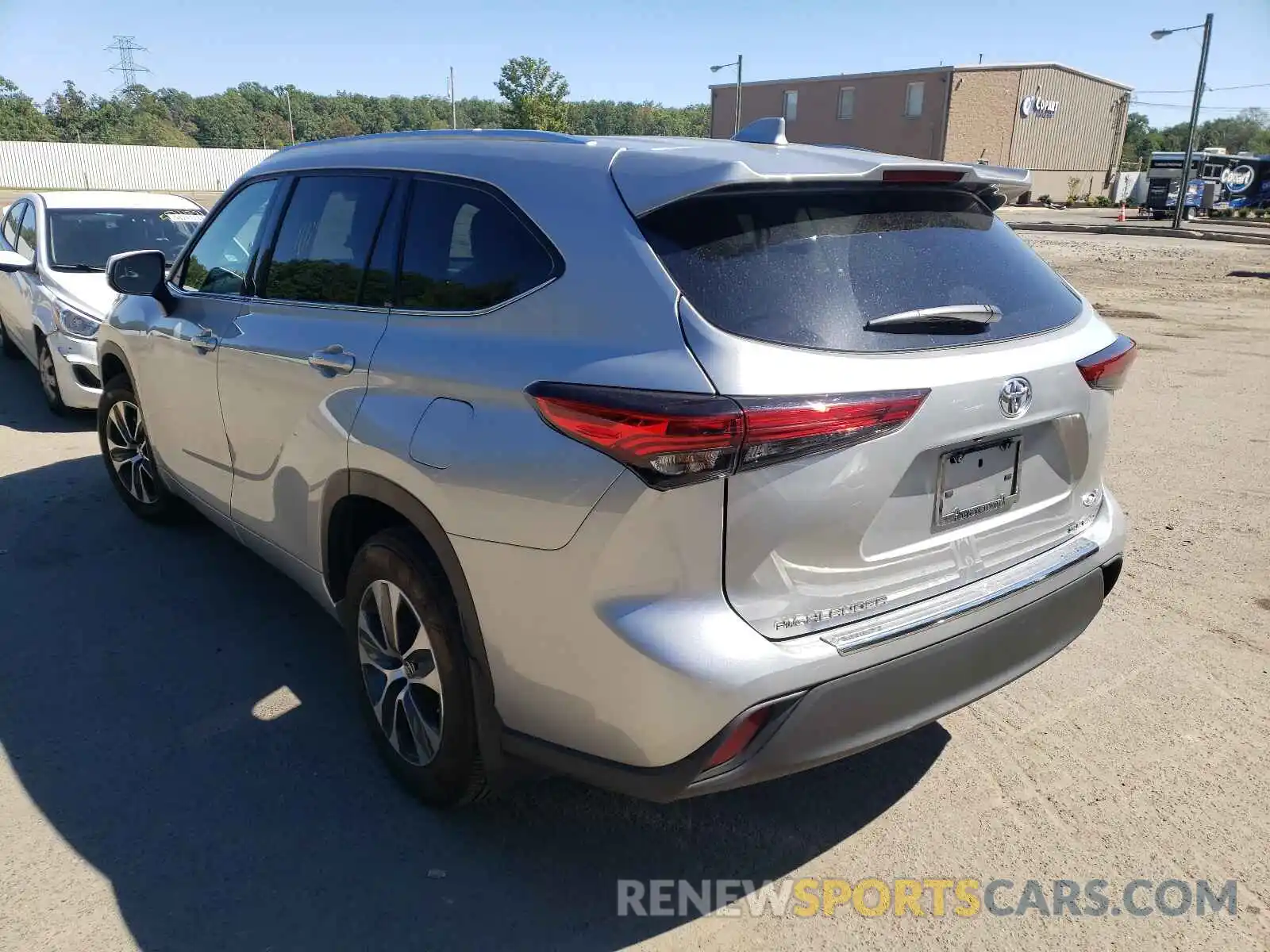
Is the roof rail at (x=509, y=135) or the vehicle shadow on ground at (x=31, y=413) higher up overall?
the roof rail at (x=509, y=135)

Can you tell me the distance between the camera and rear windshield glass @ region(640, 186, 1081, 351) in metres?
2.13

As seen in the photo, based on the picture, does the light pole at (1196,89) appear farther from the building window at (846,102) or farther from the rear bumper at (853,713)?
the rear bumper at (853,713)

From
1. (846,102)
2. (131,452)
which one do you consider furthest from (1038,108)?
(131,452)

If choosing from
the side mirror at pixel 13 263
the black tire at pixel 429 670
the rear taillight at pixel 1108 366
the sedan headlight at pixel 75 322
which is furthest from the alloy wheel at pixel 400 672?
the side mirror at pixel 13 263

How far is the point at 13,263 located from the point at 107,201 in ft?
4.50

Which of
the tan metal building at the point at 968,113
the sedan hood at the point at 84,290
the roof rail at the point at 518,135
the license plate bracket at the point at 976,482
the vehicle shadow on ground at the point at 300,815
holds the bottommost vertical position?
the vehicle shadow on ground at the point at 300,815

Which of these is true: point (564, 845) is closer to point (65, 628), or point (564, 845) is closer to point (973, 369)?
point (973, 369)

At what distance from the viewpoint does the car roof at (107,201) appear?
26.5ft

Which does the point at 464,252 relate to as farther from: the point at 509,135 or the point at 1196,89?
the point at 1196,89

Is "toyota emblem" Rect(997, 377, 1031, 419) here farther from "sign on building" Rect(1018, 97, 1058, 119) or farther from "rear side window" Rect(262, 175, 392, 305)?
"sign on building" Rect(1018, 97, 1058, 119)

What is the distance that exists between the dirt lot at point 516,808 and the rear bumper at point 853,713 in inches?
20.7

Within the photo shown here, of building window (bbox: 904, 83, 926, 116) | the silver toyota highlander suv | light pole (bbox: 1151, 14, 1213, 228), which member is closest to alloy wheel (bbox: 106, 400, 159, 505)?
the silver toyota highlander suv

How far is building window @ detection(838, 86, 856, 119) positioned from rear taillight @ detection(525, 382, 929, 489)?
204 ft

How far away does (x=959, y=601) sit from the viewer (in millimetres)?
2359
